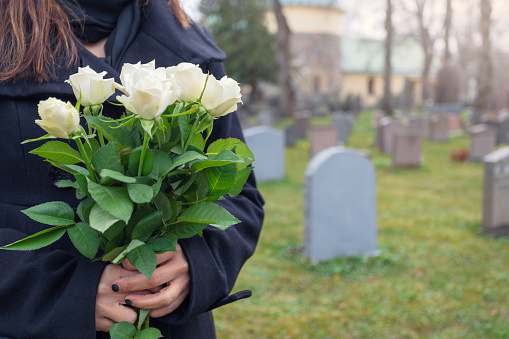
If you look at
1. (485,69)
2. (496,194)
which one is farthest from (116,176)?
(485,69)

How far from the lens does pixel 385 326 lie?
3.53 m

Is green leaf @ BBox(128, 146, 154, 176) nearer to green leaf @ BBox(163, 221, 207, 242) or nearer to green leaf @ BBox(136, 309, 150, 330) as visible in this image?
green leaf @ BBox(163, 221, 207, 242)

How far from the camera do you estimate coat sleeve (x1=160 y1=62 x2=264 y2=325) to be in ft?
3.79

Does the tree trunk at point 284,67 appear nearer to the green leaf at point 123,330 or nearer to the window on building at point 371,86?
the green leaf at point 123,330

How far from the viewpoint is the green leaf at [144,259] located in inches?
38.3

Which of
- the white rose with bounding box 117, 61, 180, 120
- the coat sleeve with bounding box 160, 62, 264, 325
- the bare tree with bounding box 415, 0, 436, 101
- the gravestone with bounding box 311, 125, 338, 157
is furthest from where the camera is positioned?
the bare tree with bounding box 415, 0, 436, 101

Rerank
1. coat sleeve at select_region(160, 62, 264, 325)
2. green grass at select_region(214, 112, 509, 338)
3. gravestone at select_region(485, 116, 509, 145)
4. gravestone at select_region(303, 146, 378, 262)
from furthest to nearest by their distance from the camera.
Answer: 1. gravestone at select_region(485, 116, 509, 145)
2. gravestone at select_region(303, 146, 378, 262)
3. green grass at select_region(214, 112, 509, 338)
4. coat sleeve at select_region(160, 62, 264, 325)

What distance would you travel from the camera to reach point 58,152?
0.94m

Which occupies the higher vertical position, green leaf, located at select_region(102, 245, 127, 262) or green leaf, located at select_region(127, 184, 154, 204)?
green leaf, located at select_region(127, 184, 154, 204)

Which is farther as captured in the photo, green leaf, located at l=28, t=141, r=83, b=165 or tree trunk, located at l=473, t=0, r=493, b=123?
tree trunk, located at l=473, t=0, r=493, b=123

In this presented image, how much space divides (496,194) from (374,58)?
42.7 m

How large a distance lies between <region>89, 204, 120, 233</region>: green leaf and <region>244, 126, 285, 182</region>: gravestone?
7.92 m

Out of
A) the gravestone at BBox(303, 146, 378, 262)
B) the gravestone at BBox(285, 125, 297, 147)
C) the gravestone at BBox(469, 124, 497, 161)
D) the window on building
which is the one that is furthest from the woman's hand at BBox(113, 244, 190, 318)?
the window on building

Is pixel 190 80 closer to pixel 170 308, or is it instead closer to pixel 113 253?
pixel 113 253
